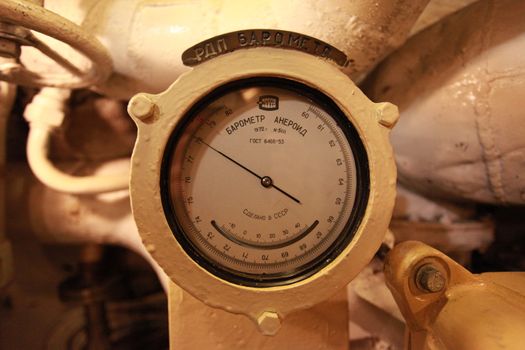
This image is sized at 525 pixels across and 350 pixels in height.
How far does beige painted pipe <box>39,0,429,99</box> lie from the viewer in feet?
1.99

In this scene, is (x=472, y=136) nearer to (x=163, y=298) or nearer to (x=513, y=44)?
(x=513, y=44)

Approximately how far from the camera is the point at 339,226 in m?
0.50

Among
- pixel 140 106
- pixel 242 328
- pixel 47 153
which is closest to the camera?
pixel 140 106

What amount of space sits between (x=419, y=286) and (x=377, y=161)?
214 mm

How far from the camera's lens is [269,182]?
490 millimetres

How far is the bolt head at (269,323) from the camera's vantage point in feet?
1.54

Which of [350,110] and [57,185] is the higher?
[350,110]

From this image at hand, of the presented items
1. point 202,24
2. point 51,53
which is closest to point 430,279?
point 202,24

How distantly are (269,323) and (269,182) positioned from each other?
19 centimetres

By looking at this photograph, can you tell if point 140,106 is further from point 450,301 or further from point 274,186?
point 450,301

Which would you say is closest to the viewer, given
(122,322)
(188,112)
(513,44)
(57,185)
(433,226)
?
(188,112)

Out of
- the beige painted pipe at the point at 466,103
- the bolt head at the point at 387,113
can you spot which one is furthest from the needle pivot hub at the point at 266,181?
the beige painted pipe at the point at 466,103

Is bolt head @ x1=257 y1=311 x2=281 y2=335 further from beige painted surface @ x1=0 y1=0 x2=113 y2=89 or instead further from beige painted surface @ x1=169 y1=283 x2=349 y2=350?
beige painted surface @ x1=0 y1=0 x2=113 y2=89

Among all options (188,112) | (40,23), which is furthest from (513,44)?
(40,23)
